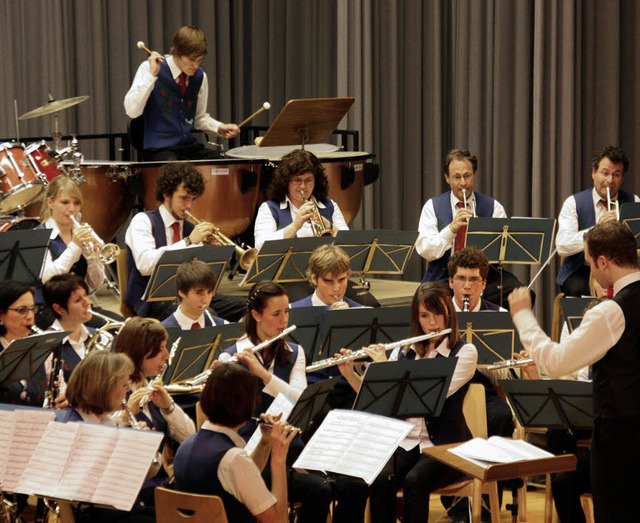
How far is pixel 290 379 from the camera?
466 centimetres

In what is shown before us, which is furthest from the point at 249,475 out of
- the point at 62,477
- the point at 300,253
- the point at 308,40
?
the point at 308,40

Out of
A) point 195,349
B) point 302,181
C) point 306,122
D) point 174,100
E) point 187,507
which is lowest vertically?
point 187,507

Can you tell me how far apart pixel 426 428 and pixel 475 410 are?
0.21m

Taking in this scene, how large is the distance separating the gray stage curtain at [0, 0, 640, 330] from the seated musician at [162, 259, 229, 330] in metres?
3.45

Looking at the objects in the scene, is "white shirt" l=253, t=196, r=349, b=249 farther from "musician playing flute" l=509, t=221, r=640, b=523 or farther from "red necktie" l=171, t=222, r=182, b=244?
"musician playing flute" l=509, t=221, r=640, b=523

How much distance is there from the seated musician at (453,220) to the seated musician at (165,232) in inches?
44.5

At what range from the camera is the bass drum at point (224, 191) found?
7047 millimetres

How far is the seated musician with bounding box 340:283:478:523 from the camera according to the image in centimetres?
446

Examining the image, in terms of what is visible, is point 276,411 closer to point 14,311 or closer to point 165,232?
point 14,311

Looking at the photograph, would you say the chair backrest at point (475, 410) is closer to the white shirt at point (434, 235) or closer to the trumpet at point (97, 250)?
the white shirt at point (434, 235)

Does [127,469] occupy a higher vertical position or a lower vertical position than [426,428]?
higher

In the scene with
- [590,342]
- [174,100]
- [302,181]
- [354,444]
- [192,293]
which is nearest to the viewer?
[590,342]

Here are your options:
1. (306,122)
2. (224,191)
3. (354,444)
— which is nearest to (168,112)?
(224,191)

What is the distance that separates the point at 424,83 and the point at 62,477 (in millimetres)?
6125
